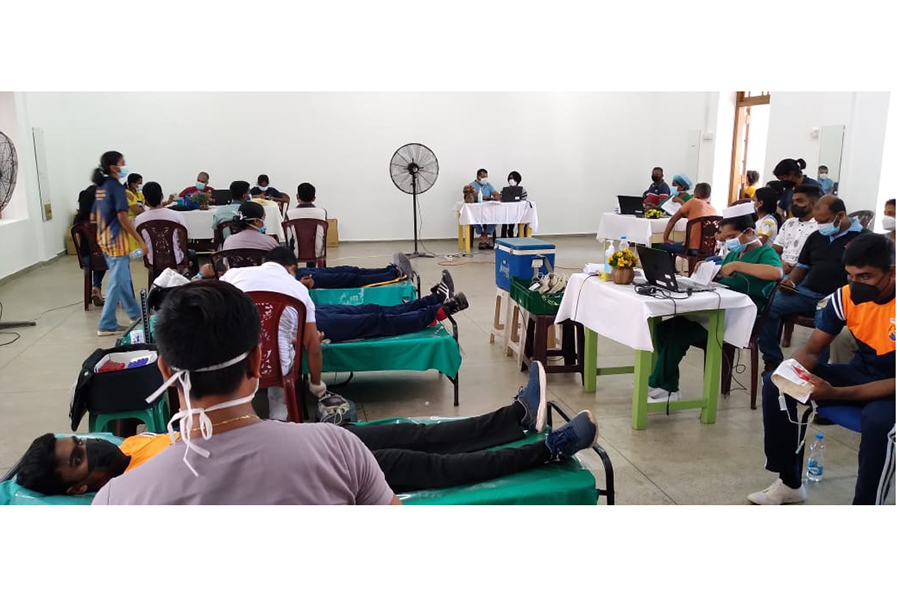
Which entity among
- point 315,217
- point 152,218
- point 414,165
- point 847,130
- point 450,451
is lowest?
point 450,451

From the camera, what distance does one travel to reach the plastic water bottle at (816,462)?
3.05 meters

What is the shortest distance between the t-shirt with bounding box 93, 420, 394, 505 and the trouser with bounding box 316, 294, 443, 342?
254 centimetres

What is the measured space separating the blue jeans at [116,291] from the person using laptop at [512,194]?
6.28m

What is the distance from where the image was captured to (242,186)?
23.1ft

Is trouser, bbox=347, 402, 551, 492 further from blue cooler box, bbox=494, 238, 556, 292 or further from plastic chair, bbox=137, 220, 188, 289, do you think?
plastic chair, bbox=137, 220, 188, 289

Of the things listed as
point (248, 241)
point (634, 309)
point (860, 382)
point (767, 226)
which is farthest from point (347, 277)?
point (860, 382)

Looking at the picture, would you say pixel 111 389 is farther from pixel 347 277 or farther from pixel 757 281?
pixel 757 281

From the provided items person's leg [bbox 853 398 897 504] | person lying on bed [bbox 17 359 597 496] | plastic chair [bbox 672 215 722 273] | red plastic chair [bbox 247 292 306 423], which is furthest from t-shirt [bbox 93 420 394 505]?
plastic chair [bbox 672 215 722 273]

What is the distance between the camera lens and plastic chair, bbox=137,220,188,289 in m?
5.72

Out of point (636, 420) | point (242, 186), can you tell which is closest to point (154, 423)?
point (636, 420)

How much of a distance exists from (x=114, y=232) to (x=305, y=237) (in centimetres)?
199

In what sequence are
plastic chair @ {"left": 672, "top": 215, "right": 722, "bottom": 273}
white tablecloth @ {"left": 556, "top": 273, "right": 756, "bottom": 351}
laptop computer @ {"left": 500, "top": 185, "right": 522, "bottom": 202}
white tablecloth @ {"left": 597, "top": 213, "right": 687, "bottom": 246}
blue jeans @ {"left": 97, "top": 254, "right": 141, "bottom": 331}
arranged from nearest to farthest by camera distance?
1. white tablecloth @ {"left": 556, "top": 273, "right": 756, "bottom": 351}
2. blue jeans @ {"left": 97, "top": 254, "right": 141, "bottom": 331}
3. plastic chair @ {"left": 672, "top": 215, "right": 722, "bottom": 273}
4. white tablecloth @ {"left": 597, "top": 213, "right": 687, "bottom": 246}
5. laptop computer @ {"left": 500, "top": 185, "right": 522, "bottom": 202}

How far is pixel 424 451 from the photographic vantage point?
8.71ft

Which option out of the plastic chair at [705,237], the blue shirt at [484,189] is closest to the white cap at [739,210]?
the plastic chair at [705,237]
